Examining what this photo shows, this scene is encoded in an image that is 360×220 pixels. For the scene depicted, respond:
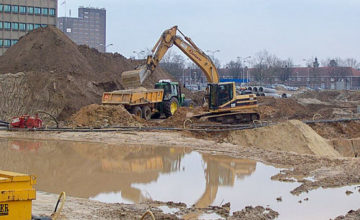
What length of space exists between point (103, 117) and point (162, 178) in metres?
13.2

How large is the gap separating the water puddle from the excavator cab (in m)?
7.62

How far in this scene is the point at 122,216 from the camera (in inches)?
456

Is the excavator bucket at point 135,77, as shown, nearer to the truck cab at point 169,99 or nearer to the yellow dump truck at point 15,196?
the truck cab at point 169,99

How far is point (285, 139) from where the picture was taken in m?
26.8

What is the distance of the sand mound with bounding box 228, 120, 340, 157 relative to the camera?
2627 centimetres

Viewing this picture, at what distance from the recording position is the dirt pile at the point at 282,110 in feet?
129

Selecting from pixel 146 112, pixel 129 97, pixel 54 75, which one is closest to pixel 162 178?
pixel 129 97

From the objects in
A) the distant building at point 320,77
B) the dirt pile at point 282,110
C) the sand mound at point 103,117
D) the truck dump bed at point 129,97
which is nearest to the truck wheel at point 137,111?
the truck dump bed at point 129,97

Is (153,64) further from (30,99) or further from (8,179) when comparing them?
(8,179)

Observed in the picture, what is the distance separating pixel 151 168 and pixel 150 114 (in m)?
15.0

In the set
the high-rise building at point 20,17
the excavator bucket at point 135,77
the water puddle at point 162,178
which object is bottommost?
the water puddle at point 162,178

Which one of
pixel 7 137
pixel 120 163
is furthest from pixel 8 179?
pixel 7 137

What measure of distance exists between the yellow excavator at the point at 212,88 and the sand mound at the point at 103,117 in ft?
12.7

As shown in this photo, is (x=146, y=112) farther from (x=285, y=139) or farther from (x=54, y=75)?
(x=285, y=139)
